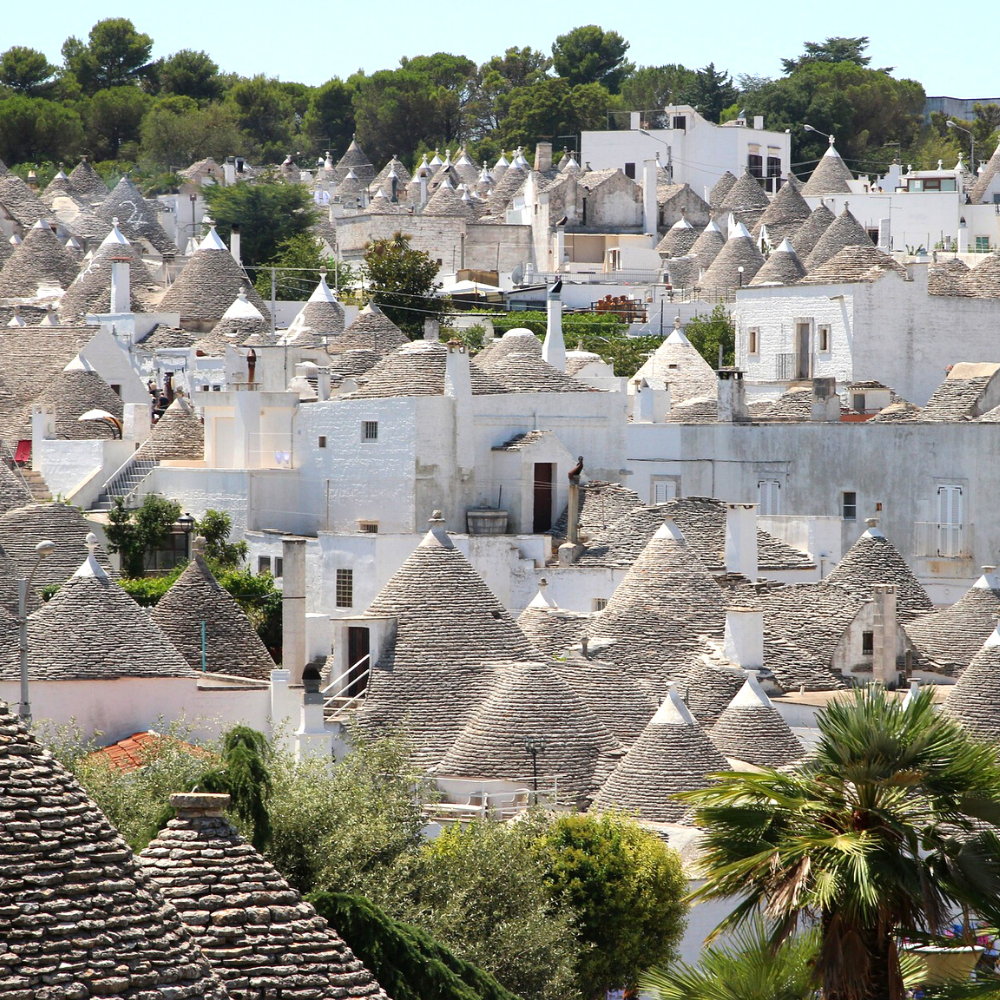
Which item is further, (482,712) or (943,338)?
(943,338)

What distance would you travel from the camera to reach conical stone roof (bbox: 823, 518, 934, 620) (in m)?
41.6

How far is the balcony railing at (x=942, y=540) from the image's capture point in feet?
159

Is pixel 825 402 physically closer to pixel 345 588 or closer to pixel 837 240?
pixel 345 588

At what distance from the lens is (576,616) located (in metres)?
38.9

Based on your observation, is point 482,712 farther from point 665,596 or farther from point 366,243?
point 366,243

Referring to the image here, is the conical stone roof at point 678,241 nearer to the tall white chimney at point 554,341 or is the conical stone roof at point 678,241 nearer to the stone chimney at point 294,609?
the tall white chimney at point 554,341

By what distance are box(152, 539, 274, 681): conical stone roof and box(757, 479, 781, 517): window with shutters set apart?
14.5 metres

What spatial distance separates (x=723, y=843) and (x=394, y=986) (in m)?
4.59

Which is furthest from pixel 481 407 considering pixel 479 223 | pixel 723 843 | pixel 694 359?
pixel 479 223

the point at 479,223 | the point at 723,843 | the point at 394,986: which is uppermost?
the point at 479,223

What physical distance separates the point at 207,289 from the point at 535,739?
37.7 metres

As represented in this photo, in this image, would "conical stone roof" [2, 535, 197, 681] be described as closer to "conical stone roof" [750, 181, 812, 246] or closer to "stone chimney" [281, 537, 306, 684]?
"stone chimney" [281, 537, 306, 684]

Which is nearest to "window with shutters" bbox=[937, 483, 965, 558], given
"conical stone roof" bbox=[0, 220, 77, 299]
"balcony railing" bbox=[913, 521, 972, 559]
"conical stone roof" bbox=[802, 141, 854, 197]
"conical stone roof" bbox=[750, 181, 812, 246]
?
"balcony railing" bbox=[913, 521, 972, 559]

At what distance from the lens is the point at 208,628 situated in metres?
38.8
